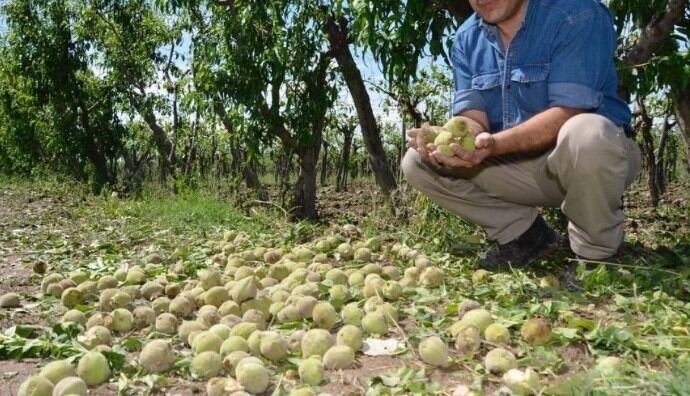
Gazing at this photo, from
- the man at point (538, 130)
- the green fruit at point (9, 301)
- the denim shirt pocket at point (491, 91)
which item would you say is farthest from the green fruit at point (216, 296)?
the denim shirt pocket at point (491, 91)

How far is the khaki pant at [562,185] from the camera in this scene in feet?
8.85

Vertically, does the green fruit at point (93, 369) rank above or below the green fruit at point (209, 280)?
below

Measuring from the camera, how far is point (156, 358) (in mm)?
1933

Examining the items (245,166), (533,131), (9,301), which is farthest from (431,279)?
(245,166)

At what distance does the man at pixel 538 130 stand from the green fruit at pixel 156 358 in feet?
5.09

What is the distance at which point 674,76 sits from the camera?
3600 mm

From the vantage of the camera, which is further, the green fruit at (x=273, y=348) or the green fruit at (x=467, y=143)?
the green fruit at (x=467, y=143)

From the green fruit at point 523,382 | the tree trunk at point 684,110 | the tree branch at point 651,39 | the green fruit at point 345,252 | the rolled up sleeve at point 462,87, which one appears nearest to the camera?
the green fruit at point 523,382

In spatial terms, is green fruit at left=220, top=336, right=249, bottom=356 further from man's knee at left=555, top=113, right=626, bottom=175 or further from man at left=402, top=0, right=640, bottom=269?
man's knee at left=555, top=113, right=626, bottom=175

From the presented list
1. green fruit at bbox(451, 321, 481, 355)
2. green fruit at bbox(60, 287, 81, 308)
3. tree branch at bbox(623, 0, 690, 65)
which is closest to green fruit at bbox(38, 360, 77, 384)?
green fruit at bbox(60, 287, 81, 308)

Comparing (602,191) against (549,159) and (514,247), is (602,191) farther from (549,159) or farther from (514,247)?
(514,247)

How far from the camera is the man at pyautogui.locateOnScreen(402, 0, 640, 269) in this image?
2727 mm

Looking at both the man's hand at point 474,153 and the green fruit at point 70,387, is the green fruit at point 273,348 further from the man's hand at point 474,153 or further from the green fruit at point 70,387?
the man's hand at point 474,153

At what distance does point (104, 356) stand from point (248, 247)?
2.23m
